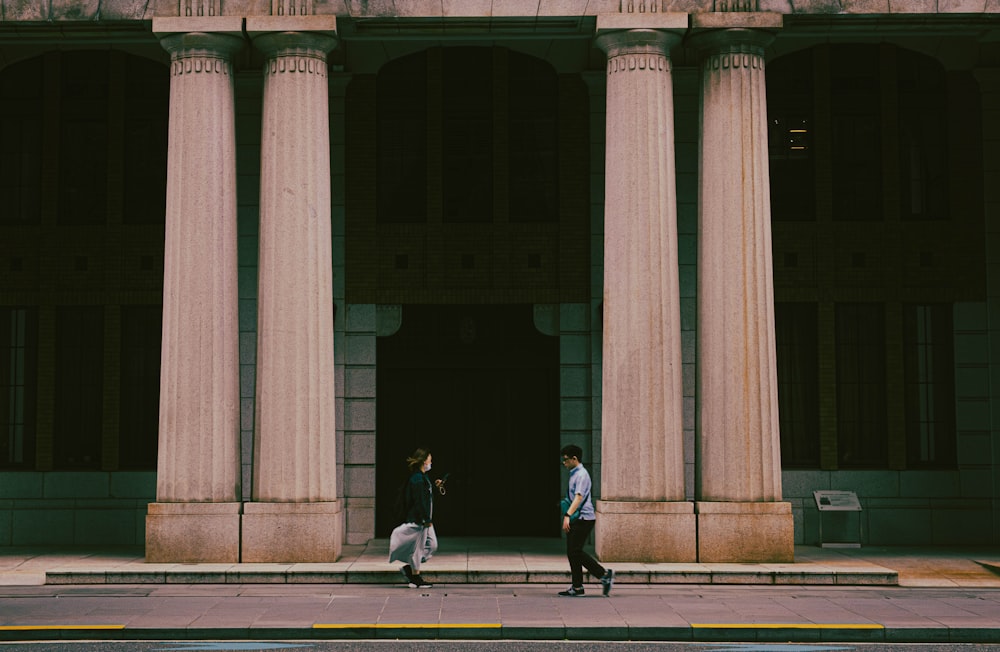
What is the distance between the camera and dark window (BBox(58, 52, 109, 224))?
22031mm

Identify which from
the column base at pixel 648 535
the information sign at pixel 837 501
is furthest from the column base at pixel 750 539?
the information sign at pixel 837 501

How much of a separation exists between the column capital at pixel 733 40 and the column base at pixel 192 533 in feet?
32.2

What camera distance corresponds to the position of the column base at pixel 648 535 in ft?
59.1

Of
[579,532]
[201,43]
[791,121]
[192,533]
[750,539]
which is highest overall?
[201,43]

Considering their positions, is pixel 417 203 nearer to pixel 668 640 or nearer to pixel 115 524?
pixel 115 524

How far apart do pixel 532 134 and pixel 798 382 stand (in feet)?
21.2

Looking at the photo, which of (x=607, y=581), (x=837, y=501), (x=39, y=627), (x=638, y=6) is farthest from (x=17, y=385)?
(x=837, y=501)

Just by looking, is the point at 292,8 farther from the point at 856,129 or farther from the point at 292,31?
the point at 856,129

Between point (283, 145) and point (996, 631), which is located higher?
point (283, 145)

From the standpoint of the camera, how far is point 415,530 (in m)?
16.3

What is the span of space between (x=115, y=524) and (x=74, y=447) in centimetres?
158

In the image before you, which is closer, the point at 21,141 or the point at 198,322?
the point at 198,322

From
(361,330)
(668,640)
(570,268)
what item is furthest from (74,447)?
(668,640)

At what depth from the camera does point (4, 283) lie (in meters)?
21.8
